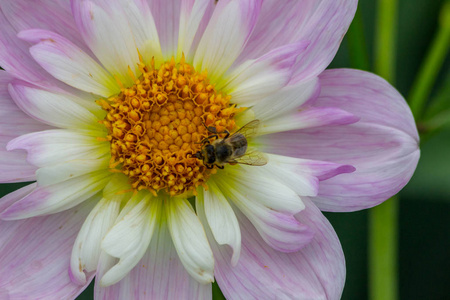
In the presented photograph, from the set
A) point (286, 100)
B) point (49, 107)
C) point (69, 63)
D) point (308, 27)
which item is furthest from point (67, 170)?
point (308, 27)

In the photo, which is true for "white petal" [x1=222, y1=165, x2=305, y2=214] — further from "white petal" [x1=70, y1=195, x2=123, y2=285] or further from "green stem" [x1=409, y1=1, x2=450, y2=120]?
"green stem" [x1=409, y1=1, x2=450, y2=120]

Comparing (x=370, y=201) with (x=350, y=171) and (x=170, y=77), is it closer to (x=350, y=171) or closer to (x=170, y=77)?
(x=350, y=171)

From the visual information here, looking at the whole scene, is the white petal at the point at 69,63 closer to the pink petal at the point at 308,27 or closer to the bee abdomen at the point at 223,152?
the bee abdomen at the point at 223,152

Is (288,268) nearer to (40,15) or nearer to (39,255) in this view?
(39,255)

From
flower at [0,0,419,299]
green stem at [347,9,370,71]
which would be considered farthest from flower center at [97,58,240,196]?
green stem at [347,9,370,71]

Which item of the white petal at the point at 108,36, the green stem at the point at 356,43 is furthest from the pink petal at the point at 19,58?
the green stem at the point at 356,43

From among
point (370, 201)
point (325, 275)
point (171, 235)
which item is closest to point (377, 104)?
point (370, 201)

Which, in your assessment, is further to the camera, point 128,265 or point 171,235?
point 171,235
